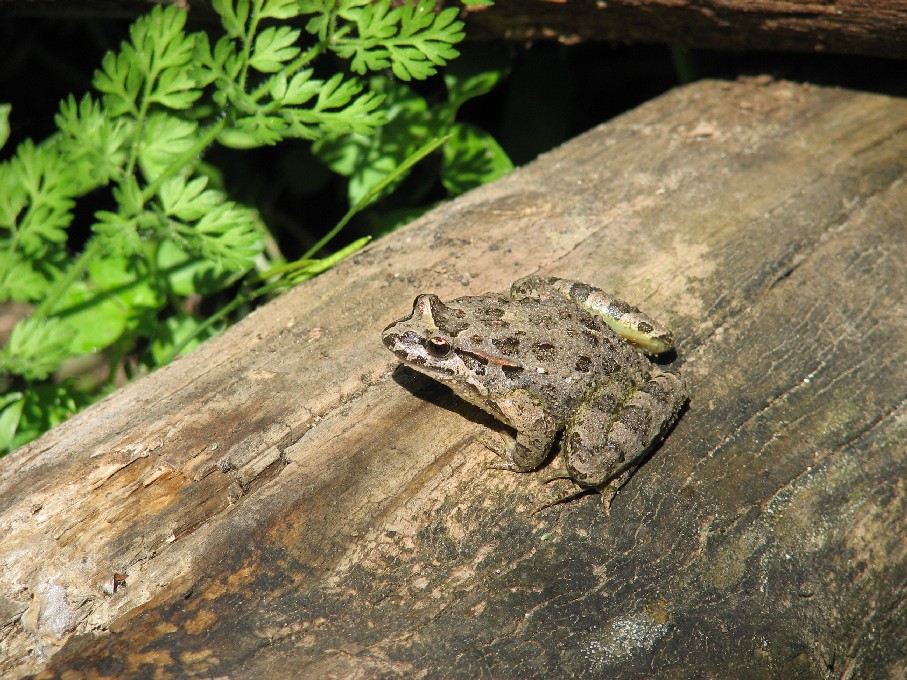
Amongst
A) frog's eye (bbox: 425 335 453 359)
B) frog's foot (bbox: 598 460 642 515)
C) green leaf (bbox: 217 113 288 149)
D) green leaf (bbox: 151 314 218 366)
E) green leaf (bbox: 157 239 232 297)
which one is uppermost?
green leaf (bbox: 217 113 288 149)

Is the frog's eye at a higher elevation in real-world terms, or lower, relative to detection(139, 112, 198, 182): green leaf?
lower

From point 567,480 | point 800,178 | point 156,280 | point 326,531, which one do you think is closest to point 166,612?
point 326,531

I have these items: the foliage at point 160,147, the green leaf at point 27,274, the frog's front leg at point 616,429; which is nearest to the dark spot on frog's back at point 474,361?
the frog's front leg at point 616,429

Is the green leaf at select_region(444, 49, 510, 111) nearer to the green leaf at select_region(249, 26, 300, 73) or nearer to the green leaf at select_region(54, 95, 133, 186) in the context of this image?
the green leaf at select_region(249, 26, 300, 73)

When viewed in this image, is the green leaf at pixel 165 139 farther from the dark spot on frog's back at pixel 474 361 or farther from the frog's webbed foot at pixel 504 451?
the frog's webbed foot at pixel 504 451

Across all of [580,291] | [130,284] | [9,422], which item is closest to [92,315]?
[130,284]

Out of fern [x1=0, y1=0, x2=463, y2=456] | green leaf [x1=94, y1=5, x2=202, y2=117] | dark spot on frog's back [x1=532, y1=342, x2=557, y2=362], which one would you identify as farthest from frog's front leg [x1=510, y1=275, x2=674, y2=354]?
green leaf [x1=94, y1=5, x2=202, y2=117]

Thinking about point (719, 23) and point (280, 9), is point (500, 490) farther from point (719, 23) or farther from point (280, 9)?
point (719, 23)
